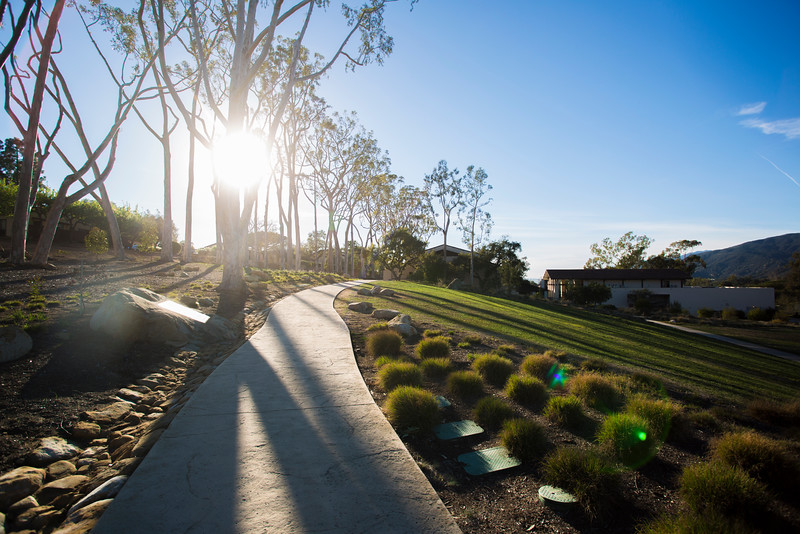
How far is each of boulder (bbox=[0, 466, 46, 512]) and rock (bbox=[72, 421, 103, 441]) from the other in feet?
1.92

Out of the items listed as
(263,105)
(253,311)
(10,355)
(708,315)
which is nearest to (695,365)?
(253,311)

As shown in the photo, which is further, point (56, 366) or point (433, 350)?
point (433, 350)

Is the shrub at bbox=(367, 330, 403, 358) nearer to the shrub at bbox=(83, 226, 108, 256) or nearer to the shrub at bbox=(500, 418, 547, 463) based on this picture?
the shrub at bbox=(500, 418, 547, 463)

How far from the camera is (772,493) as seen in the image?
8.14 feet

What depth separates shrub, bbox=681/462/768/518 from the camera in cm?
220

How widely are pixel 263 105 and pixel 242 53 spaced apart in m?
13.4

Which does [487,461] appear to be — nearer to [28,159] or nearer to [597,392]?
[597,392]

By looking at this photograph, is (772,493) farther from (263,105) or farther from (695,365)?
(263,105)

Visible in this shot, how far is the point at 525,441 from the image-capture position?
3.04 metres

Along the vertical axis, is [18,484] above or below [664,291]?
above

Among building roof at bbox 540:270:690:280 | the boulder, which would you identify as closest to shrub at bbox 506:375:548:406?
the boulder

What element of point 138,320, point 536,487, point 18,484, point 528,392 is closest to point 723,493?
point 536,487

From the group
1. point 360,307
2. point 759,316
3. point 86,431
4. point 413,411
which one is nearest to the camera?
point 86,431

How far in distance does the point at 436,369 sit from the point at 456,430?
1607mm
